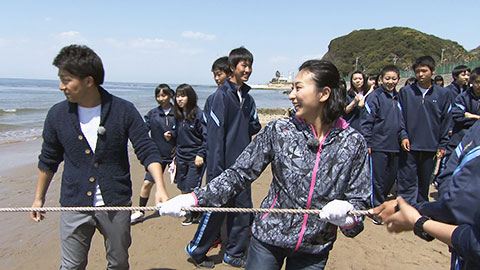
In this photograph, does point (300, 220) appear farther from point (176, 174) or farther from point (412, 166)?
point (412, 166)

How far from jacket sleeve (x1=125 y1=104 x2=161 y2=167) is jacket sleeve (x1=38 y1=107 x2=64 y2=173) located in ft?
1.63

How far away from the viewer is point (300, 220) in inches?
74.7

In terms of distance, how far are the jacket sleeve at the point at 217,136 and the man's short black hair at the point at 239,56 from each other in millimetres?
365

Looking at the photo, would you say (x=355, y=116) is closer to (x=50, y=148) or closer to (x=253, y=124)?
(x=253, y=124)

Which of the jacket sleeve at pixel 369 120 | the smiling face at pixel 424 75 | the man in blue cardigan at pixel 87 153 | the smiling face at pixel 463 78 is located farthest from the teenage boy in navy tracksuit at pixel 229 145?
the smiling face at pixel 463 78

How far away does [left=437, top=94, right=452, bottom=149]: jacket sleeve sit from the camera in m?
4.65

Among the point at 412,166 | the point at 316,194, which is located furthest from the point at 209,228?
the point at 412,166

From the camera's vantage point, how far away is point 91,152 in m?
2.38

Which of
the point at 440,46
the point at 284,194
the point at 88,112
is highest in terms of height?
the point at 440,46

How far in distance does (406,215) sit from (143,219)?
3.84 m

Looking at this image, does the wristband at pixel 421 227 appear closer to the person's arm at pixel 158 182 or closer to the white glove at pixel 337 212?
the white glove at pixel 337 212

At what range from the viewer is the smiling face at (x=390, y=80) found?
190 inches

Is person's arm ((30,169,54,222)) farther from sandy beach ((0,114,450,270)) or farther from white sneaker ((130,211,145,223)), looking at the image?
white sneaker ((130,211,145,223))

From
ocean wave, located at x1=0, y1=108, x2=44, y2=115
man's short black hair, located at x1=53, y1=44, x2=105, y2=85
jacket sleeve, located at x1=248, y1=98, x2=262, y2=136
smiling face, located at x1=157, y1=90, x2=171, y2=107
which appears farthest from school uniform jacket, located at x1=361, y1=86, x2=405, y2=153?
ocean wave, located at x1=0, y1=108, x2=44, y2=115
